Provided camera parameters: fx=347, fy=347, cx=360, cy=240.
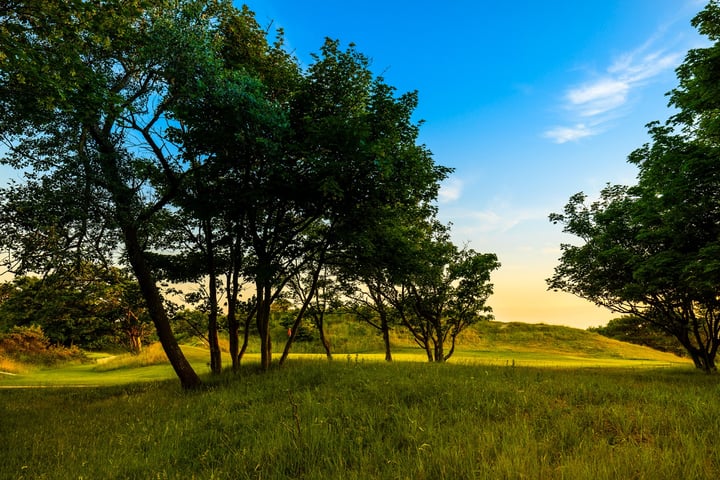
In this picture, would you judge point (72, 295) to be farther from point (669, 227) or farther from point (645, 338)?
point (645, 338)

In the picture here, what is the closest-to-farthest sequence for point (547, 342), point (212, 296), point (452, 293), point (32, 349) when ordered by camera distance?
point (212, 296) < point (452, 293) < point (32, 349) < point (547, 342)

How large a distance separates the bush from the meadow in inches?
1766

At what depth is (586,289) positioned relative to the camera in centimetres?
2367

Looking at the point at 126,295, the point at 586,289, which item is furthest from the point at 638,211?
the point at 126,295

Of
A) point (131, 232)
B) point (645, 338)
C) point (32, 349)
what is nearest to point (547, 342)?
point (645, 338)

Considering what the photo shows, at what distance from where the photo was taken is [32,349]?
45.3 m

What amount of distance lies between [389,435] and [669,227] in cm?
1786

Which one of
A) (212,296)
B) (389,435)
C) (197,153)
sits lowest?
(389,435)

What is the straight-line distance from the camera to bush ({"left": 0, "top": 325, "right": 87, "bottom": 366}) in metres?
42.7

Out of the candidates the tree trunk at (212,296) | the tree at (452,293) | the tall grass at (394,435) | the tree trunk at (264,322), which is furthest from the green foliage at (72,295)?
the tree at (452,293)

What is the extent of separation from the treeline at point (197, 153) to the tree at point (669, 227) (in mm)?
10525

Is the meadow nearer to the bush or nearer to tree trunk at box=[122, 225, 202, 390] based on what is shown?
tree trunk at box=[122, 225, 202, 390]

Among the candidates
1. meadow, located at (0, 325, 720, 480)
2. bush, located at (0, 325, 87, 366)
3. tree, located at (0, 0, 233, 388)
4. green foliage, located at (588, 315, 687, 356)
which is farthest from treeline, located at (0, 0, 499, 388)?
green foliage, located at (588, 315, 687, 356)

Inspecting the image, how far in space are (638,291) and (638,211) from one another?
4369 mm
